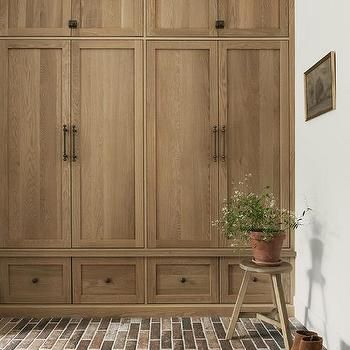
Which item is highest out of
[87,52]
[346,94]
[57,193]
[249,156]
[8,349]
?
[87,52]

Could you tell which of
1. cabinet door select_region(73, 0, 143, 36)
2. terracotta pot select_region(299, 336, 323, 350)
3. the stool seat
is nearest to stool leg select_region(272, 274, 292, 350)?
the stool seat

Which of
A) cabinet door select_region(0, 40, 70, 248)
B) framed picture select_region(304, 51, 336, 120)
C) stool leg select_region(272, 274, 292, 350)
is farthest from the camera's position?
cabinet door select_region(0, 40, 70, 248)

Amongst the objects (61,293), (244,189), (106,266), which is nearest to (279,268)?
(244,189)

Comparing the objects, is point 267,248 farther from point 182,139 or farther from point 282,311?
point 182,139

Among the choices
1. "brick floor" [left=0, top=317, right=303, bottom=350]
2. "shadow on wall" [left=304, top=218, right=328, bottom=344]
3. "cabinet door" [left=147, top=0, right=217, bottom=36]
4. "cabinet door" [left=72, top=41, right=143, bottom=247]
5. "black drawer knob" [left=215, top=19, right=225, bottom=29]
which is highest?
"cabinet door" [left=147, top=0, right=217, bottom=36]

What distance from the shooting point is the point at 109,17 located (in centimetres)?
320

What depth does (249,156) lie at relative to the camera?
3.19 meters

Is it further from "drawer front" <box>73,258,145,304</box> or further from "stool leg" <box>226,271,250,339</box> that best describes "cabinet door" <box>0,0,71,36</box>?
"stool leg" <box>226,271,250,339</box>

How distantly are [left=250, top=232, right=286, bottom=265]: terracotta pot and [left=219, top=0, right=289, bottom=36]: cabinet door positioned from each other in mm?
1494

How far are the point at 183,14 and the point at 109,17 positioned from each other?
0.53 m

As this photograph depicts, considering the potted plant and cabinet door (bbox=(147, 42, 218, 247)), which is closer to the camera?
the potted plant

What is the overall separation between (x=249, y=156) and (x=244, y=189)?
0.24m

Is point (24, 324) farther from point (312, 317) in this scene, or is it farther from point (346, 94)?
point (346, 94)

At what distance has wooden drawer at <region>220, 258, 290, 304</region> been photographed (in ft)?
10.6
